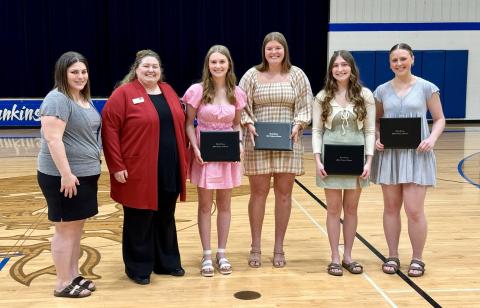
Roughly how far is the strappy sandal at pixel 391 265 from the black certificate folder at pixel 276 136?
108 centimetres

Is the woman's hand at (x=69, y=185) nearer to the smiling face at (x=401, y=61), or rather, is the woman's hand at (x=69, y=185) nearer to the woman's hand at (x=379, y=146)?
the woman's hand at (x=379, y=146)

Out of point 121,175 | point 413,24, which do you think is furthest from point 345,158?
point 413,24

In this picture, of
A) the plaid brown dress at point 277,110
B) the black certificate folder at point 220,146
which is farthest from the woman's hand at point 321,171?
the black certificate folder at point 220,146

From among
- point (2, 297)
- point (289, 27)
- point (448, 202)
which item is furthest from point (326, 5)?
point (2, 297)

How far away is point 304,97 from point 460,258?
1758 millimetres

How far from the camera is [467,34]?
13.8 metres

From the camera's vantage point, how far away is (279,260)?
3.95 metres

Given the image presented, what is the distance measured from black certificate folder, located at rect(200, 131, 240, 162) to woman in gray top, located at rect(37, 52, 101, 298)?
0.70 metres

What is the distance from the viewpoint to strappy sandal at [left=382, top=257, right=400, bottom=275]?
375cm

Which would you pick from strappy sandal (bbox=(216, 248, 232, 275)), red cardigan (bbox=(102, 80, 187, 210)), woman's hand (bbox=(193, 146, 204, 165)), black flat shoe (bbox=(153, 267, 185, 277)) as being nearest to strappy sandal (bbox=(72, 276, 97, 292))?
black flat shoe (bbox=(153, 267, 185, 277))

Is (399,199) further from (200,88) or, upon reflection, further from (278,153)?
(200,88)

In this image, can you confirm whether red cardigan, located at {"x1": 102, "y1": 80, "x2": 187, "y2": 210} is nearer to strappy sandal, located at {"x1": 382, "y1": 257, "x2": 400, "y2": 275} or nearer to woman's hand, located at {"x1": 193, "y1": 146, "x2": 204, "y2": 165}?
woman's hand, located at {"x1": 193, "y1": 146, "x2": 204, "y2": 165}

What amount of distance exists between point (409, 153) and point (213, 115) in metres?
1.35

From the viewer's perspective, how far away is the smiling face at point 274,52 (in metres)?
3.66
